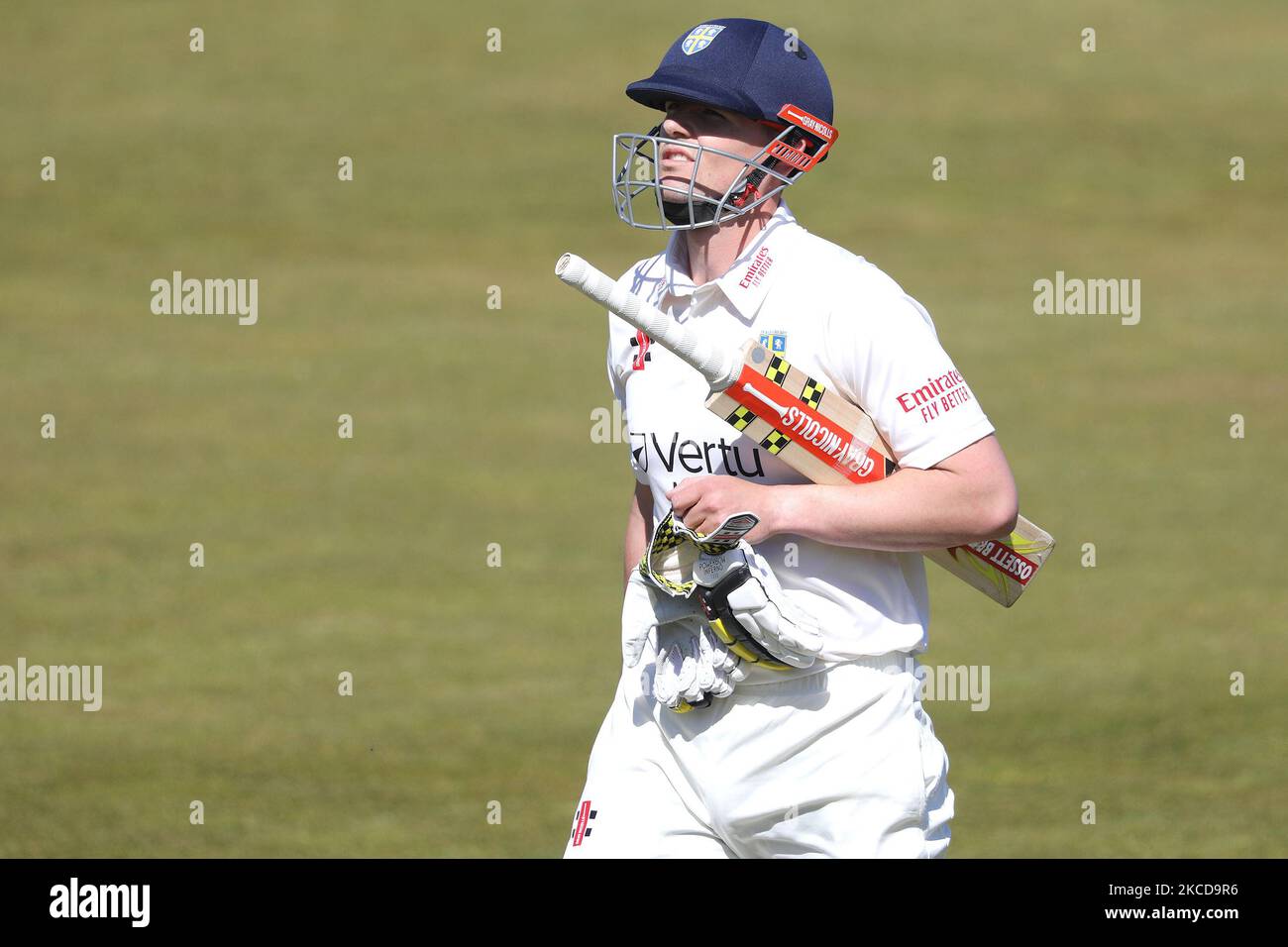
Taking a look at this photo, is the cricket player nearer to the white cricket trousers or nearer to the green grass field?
the white cricket trousers

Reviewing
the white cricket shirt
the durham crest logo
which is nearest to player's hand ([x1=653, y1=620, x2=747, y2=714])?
the white cricket shirt

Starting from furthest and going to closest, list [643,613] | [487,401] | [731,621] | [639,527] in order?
[487,401] < [639,527] < [643,613] < [731,621]

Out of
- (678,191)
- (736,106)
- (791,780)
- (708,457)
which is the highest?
(736,106)

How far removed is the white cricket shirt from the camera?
4262 mm

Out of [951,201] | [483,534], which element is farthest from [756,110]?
[951,201]

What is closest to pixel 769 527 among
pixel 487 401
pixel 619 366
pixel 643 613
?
pixel 643 613

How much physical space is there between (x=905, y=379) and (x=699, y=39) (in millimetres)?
1003

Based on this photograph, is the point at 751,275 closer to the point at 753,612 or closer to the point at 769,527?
the point at 769,527

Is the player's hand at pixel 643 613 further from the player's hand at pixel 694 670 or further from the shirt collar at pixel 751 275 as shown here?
the shirt collar at pixel 751 275

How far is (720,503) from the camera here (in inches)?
167

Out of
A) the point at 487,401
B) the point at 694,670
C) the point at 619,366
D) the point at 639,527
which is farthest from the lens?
the point at 487,401

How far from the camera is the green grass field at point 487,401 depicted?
9734 millimetres

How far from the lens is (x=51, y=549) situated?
1455 cm
